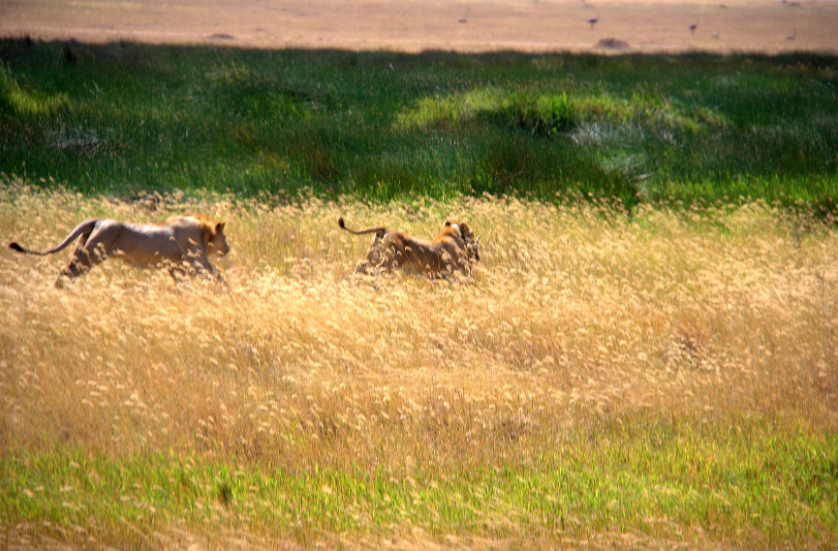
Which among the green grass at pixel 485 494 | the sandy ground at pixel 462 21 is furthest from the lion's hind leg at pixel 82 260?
the sandy ground at pixel 462 21

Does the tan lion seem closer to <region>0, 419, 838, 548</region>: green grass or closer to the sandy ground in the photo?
<region>0, 419, 838, 548</region>: green grass

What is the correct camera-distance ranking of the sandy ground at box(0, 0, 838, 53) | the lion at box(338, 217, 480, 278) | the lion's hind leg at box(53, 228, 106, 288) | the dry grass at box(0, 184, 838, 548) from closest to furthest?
the dry grass at box(0, 184, 838, 548)
the lion's hind leg at box(53, 228, 106, 288)
the lion at box(338, 217, 480, 278)
the sandy ground at box(0, 0, 838, 53)

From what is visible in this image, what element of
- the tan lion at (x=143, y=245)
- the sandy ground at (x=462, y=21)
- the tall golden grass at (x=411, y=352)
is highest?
the sandy ground at (x=462, y=21)

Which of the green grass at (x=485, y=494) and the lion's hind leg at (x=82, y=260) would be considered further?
the lion's hind leg at (x=82, y=260)

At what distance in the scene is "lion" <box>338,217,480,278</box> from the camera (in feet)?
19.5

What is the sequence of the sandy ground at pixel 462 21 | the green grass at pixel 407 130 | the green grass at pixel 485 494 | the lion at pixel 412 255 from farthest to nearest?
1. the sandy ground at pixel 462 21
2. the green grass at pixel 407 130
3. the lion at pixel 412 255
4. the green grass at pixel 485 494

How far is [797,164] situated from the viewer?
35.7ft

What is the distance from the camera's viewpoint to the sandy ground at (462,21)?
234 feet

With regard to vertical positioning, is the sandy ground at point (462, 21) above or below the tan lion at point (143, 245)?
above

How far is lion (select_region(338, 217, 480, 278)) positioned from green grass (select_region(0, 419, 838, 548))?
9.05 ft

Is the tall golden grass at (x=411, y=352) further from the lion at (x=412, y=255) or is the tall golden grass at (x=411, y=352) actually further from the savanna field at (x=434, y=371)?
the lion at (x=412, y=255)

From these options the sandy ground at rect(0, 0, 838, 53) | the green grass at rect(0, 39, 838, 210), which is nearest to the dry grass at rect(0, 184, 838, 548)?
the green grass at rect(0, 39, 838, 210)

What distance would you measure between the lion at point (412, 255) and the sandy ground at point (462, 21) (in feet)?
199

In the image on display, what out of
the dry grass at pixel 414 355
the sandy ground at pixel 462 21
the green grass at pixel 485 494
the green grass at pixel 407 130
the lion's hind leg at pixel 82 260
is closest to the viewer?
the green grass at pixel 485 494
